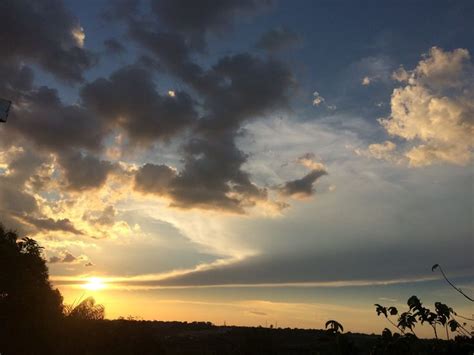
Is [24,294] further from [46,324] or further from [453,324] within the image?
[453,324]

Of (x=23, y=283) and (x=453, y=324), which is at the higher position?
(x=23, y=283)

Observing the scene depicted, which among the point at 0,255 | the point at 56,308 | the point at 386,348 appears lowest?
the point at 386,348

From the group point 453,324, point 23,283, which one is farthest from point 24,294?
point 453,324

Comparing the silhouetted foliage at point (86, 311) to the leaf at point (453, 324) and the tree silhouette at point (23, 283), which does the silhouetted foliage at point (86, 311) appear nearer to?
the tree silhouette at point (23, 283)

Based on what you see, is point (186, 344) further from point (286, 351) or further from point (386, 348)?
point (386, 348)

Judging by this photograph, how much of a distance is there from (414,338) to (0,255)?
3766 cm

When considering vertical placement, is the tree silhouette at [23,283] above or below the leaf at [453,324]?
above

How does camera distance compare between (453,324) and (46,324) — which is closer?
(453,324)

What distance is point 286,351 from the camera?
50.4 m

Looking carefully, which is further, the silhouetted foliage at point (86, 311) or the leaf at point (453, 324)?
the silhouetted foliage at point (86, 311)

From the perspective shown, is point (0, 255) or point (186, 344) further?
point (186, 344)

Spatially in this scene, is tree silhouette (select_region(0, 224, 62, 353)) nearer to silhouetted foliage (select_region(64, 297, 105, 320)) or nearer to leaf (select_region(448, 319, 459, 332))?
silhouetted foliage (select_region(64, 297, 105, 320))

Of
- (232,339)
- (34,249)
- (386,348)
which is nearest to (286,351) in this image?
(232,339)

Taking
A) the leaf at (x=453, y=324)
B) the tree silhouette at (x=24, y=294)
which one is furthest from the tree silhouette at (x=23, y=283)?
the leaf at (x=453, y=324)
